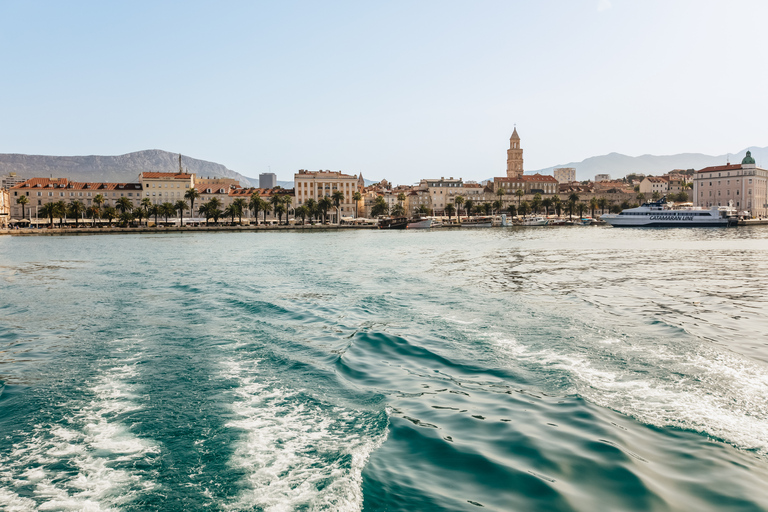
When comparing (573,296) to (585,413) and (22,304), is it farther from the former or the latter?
(22,304)

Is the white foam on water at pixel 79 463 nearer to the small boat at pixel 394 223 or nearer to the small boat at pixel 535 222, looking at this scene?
the small boat at pixel 394 223

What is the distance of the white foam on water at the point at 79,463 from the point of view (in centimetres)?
500

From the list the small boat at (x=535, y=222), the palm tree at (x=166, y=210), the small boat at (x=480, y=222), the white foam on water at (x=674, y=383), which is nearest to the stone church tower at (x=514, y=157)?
the small boat at (x=535, y=222)

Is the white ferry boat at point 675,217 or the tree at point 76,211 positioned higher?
the tree at point 76,211

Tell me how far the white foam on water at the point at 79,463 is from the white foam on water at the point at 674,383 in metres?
6.19

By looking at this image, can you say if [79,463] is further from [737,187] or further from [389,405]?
[737,187]

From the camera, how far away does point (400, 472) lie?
5484 mm

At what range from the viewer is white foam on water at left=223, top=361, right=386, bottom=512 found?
4.99 metres

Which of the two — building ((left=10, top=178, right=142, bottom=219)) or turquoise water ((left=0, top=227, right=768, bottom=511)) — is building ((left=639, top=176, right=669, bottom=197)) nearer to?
building ((left=10, top=178, right=142, bottom=219))

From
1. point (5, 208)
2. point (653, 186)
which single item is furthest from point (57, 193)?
point (653, 186)

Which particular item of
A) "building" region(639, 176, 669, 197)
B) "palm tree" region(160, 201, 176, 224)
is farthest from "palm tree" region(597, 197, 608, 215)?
"palm tree" region(160, 201, 176, 224)

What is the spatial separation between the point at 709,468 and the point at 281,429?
4.97 meters

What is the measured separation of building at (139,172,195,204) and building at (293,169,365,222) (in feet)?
98.5

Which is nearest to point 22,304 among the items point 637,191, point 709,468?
point 709,468
